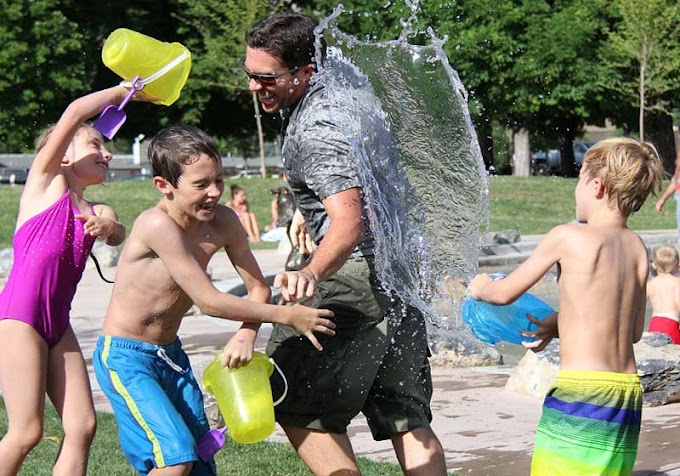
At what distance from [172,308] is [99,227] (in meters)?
0.49

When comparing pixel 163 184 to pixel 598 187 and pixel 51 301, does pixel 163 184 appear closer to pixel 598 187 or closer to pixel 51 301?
pixel 51 301

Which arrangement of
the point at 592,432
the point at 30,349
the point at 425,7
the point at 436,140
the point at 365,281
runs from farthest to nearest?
the point at 425,7 → the point at 436,140 → the point at 30,349 → the point at 365,281 → the point at 592,432

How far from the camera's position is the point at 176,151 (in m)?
3.96

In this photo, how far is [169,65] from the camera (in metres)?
4.30

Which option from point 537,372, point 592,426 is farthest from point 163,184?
point 537,372

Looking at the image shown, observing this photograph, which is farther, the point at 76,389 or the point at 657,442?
the point at 657,442

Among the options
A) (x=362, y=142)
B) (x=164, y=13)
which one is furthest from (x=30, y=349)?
(x=164, y=13)

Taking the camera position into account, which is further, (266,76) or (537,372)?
(537,372)

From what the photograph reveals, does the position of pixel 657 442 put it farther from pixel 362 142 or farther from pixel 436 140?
pixel 362 142

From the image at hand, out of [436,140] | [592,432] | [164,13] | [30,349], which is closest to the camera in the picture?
[592,432]

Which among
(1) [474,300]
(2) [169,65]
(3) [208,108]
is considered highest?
(2) [169,65]

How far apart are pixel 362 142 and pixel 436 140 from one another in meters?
0.95

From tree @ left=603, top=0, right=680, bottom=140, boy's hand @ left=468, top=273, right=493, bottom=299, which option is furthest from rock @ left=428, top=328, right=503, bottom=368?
tree @ left=603, top=0, right=680, bottom=140

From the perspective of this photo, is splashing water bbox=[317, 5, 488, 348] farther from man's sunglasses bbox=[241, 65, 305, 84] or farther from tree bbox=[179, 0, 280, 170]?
tree bbox=[179, 0, 280, 170]
